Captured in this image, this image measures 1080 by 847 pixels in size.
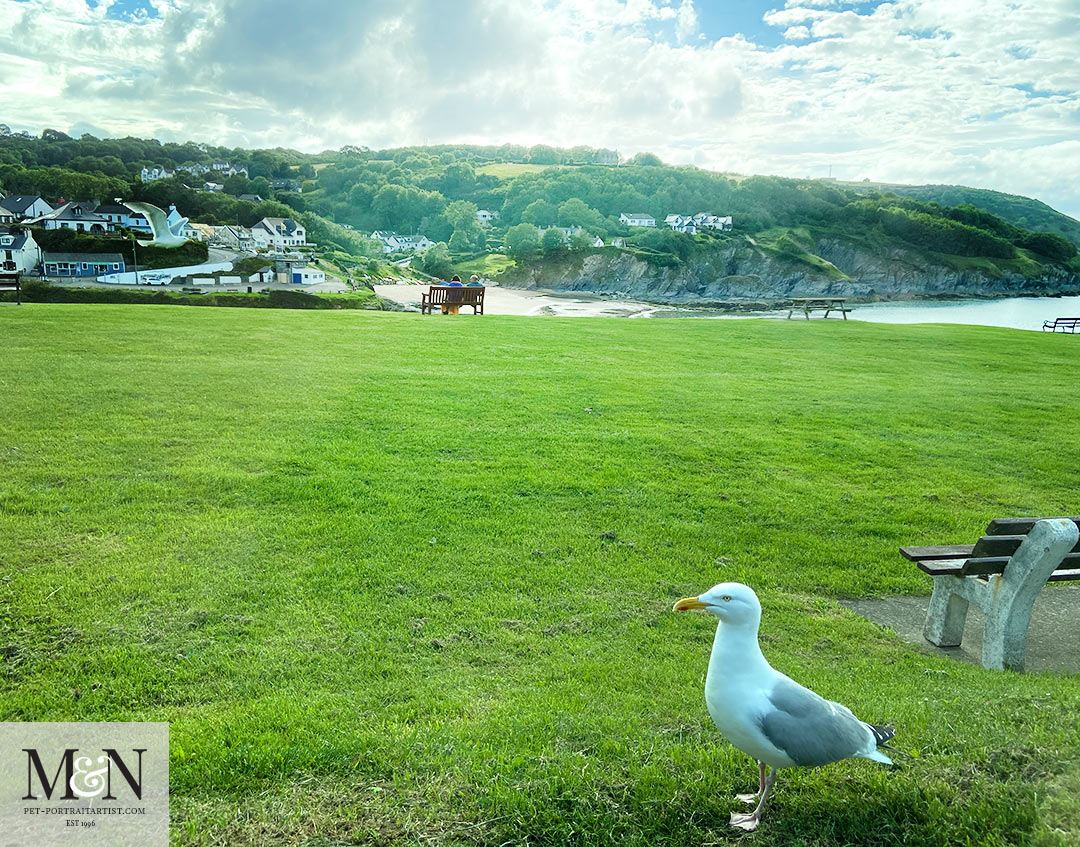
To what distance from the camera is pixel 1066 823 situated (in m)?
3.08

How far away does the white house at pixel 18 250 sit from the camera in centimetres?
4522

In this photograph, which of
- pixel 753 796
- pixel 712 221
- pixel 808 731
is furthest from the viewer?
pixel 712 221

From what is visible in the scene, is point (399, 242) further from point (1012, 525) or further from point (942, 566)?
point (1012, 525)

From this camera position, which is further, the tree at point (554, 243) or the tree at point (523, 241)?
the tree at point (554, 243)

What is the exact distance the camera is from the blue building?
47.0m

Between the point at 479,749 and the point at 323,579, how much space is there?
114 inches

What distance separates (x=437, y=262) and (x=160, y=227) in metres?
67.9

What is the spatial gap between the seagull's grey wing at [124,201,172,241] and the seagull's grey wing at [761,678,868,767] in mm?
61351

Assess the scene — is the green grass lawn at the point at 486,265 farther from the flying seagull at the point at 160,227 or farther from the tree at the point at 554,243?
the flying seagull at the point at 160,227

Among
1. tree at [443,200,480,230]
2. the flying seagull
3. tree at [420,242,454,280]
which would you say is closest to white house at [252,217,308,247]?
the flying seagull

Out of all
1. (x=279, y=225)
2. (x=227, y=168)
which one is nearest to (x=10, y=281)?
(x=279, y=225)

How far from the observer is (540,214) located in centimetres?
16012

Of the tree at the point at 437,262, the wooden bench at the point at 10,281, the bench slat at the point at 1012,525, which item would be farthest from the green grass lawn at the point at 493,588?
the tree at the point at 437,262

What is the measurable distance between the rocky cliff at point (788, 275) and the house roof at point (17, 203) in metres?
73.3
